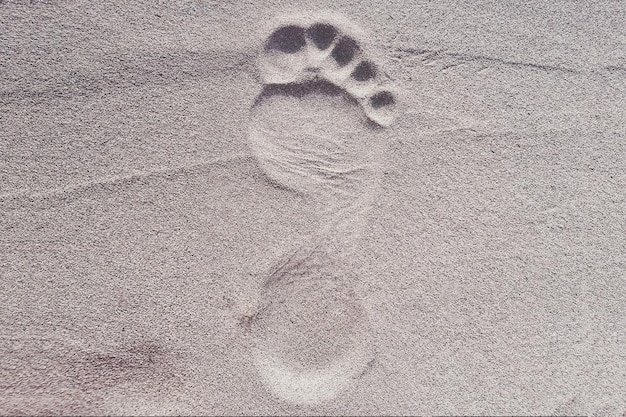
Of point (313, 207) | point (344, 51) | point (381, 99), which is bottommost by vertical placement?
point (313, 207)

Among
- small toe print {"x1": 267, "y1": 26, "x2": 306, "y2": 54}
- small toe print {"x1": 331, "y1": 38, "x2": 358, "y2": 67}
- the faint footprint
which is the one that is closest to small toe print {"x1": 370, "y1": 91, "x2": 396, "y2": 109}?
the faint footprint

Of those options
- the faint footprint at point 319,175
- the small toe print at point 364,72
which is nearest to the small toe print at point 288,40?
the faint footprint at point 319,175

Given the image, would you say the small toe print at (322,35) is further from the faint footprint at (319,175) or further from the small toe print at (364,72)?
the small toe print at (364,72)

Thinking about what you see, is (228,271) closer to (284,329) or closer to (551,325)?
(284,329)

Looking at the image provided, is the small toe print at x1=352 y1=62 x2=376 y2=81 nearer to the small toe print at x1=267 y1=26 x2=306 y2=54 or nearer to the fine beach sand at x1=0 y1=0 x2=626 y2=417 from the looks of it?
the fine beach sand at x1=0 y1=0 x2=626 y2=417

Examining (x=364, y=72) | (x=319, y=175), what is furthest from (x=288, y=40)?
(x=319, y=175)

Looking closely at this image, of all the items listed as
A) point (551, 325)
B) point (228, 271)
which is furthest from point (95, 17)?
point (551, 325)

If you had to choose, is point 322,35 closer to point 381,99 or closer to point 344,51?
point 344,51
